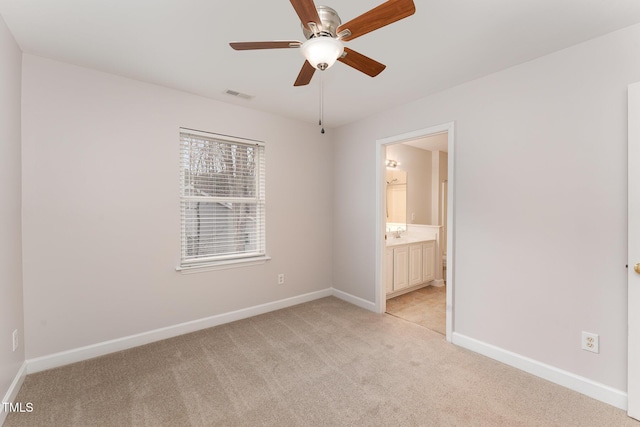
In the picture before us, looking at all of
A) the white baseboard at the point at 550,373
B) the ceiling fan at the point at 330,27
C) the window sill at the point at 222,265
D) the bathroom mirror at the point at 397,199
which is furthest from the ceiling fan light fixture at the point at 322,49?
the bathroom mirror at the point at 397,199

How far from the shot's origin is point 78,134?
2.46 metres

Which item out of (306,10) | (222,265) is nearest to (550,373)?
(306,10)

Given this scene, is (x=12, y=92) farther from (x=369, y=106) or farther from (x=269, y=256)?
(x=369, y=106)

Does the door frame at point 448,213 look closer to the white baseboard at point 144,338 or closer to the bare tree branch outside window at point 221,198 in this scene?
the white baseboard at point 144,338

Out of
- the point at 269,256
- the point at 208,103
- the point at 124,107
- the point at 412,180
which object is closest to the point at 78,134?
the point at 124,107

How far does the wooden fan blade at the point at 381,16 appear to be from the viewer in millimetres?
1220

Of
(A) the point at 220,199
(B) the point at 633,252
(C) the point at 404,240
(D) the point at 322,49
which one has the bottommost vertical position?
(C) the point at 404,240

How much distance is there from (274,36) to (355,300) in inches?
126

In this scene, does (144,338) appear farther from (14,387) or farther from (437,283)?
(437,283)

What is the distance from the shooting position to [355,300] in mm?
3920

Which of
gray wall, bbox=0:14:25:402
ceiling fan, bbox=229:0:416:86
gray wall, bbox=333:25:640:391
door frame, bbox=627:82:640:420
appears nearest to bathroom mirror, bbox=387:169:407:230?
gray wall, bbox=333:25:640:391

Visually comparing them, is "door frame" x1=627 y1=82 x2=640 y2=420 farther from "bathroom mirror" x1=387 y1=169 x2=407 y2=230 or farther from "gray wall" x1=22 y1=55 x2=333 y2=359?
"bathroom mirror" x1=387 y1=169 x2=407 y2=230

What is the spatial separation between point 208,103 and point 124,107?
803 mm

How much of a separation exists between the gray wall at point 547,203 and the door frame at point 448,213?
52 mm
